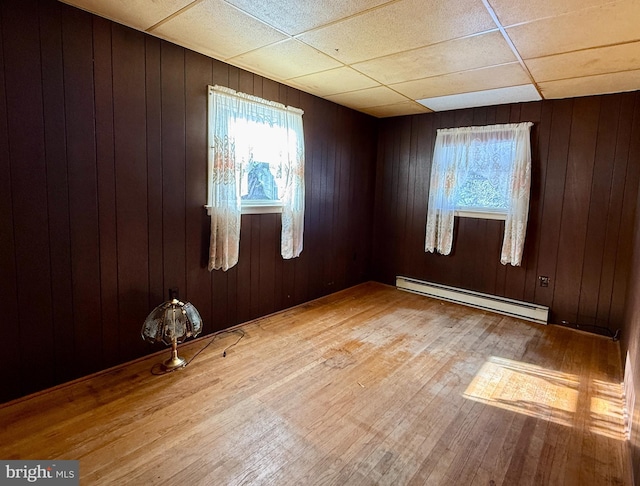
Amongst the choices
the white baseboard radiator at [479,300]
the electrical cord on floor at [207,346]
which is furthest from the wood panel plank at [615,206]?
the electrical cord on floor at [207,346]

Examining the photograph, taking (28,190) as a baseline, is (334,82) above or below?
above

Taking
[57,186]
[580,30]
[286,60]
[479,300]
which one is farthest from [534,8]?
[479,300]

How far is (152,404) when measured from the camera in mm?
2189

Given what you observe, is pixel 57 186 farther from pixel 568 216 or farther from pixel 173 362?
pixel 568 216

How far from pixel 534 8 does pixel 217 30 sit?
6.40ft

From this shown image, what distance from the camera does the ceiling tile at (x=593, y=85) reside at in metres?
2.95

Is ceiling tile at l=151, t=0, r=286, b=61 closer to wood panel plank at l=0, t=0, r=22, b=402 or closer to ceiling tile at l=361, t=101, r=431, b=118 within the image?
wood panel plank at l=0, t=0, r=22, b=402

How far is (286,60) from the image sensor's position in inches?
115

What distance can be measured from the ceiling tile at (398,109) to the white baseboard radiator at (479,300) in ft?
7.28

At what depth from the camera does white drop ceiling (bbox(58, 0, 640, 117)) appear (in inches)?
80.1

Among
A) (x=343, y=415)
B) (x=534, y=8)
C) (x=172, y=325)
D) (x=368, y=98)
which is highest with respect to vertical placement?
(x=368, y=98)

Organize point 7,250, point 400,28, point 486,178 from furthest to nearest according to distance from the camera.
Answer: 1. point 486,178
2. point 400,28
3. point 7,250

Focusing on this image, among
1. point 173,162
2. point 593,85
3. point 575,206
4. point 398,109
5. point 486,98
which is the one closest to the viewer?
point 173,162

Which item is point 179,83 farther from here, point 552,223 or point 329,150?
point 552,223
